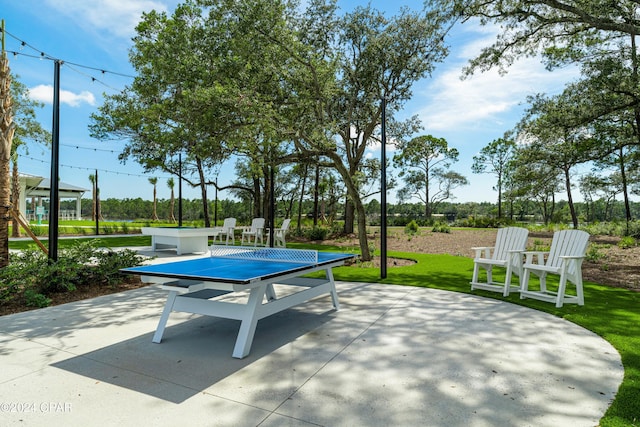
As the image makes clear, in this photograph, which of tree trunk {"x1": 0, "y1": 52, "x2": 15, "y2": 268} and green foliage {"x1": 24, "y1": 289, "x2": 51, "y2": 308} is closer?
green foliage {"x1": 24, "y1": 289, "x2": 51, "y2": 308}

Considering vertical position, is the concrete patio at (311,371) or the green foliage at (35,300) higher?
the green foliage at (35,300)

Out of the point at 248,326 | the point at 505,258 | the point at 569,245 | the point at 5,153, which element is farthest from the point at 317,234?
the point at 248,326

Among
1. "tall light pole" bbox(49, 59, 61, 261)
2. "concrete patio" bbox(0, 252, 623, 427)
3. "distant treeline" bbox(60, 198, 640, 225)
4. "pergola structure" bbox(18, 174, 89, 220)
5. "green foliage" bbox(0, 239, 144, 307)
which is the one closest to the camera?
"concrete patio" bbox(0, 252, 623, 427)

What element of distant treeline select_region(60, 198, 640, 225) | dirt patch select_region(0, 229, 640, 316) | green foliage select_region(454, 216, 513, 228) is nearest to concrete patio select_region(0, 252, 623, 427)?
dirt patch select_region(0, 229, 640, 316)

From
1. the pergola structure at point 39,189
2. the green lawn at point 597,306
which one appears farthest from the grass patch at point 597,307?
the pergola structure at point 39,189

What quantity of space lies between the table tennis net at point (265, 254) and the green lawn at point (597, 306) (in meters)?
2.19

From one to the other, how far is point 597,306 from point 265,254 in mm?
4515

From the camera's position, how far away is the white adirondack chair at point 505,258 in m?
5.47

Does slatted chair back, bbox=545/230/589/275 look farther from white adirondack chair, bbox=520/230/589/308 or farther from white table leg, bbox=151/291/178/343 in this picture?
white table leg, bbox=151/291/178/343

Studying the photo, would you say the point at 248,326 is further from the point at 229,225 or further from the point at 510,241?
the point at 229,225

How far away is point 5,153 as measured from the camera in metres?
5.73

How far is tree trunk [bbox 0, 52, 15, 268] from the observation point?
552cm

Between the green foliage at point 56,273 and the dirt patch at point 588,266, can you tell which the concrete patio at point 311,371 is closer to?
the green foliage at point 56,273

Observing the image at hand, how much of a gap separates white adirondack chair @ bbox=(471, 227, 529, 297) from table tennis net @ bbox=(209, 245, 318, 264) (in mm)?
2803
